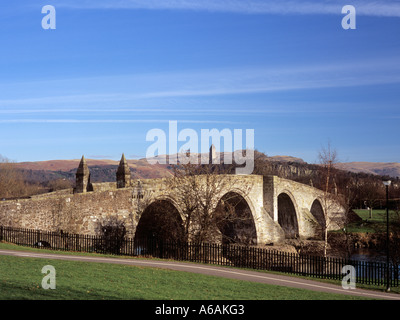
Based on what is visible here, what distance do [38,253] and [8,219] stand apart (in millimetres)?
3450

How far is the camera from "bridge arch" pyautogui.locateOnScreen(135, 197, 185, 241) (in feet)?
90.3

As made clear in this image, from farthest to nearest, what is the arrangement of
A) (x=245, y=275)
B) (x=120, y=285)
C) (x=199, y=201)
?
(x=199, y=201)
(x=245, y=275)
(x=120, y=285)

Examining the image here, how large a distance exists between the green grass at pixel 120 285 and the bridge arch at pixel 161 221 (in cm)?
1118

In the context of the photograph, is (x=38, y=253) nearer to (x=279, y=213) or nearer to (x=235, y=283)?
(x=235, y=283)

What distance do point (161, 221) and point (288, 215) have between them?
24.6m

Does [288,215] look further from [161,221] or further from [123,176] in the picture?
[123,176]

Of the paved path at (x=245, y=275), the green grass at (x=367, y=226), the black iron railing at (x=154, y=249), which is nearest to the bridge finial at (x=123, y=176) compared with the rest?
the black iron railing at (x=154, y=249)

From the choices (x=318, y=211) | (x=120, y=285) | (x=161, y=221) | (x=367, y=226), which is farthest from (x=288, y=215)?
(x=120, y=285)

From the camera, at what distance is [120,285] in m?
12.4

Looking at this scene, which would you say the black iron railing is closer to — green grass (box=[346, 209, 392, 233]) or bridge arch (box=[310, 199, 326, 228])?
green grass (box=[346, 209, 392, 233])

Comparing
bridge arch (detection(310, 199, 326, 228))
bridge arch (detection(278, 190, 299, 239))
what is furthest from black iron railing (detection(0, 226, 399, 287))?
bridge arch (detection(310, 199, 326, 228))

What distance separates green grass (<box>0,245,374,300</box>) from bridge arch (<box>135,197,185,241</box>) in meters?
11.2
